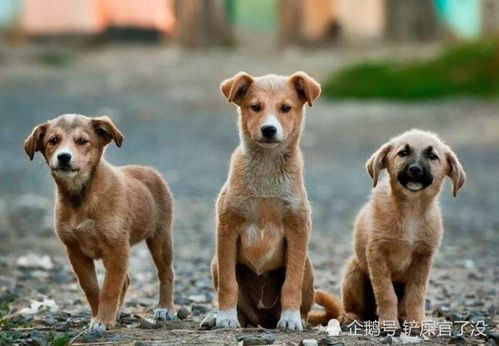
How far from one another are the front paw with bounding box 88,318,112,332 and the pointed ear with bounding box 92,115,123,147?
3.39 ft

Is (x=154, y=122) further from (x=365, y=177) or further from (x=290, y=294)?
(x=290, y=294)

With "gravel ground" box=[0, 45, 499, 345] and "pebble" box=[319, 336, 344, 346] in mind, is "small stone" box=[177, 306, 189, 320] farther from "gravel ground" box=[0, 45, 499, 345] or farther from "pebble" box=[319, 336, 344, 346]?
"pebble" box=[319, 336, 344, 346]

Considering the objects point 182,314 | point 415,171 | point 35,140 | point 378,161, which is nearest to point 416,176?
point 415,171

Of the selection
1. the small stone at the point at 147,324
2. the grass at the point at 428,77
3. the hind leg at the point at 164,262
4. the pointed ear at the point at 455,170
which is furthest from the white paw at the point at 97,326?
the grass at the point at 428,77

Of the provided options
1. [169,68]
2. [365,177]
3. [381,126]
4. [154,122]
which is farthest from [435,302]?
[169,68]

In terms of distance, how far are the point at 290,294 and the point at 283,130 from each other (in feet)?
3.03

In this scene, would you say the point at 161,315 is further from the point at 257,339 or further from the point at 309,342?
the point at 309,342

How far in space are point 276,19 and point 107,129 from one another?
24.9 metres

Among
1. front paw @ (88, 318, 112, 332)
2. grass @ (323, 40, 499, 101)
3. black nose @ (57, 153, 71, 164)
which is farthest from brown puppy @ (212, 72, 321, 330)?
grass @ (323, 40, 499, 101)

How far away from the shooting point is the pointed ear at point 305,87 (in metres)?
6.71

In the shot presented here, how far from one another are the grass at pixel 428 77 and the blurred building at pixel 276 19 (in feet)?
16.5

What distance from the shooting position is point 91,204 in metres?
6.79

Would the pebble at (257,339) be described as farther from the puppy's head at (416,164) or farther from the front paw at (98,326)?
the puppy's head at (416,164)

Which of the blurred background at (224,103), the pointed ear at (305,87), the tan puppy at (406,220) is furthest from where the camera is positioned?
the blurred background at (224,103)
